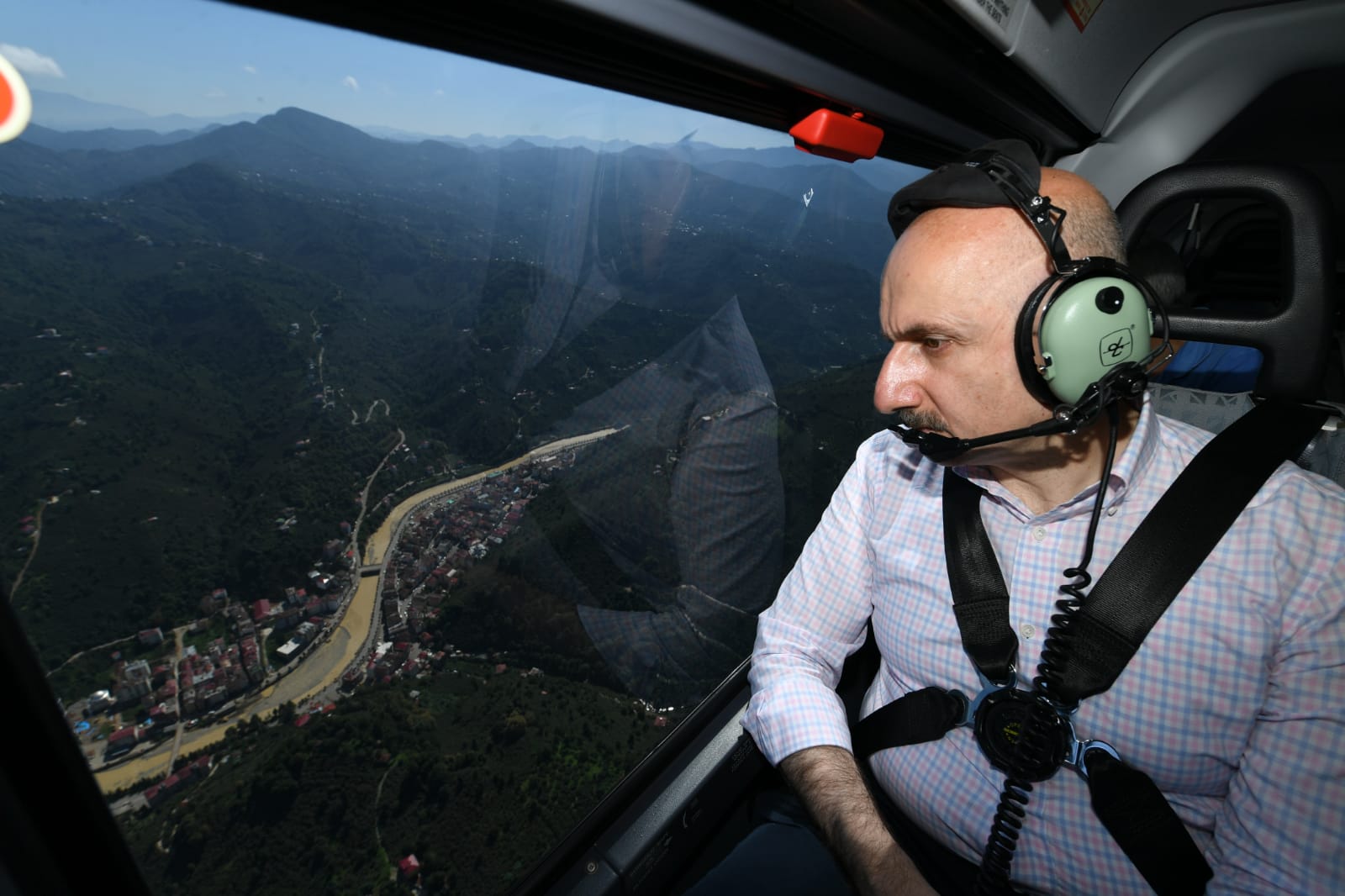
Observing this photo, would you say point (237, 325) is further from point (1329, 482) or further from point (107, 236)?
point (1329, 482)

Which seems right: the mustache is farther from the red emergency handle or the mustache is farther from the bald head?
the red emergency handle

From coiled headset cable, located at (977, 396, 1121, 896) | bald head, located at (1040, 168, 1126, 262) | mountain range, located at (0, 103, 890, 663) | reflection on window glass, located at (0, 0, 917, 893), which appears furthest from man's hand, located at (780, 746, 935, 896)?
bald head, located at (1040, 168, 1126, 262)

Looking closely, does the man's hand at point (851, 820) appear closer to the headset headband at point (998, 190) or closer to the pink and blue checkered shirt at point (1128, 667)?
the pink and blue checkered shirt at point (1128, 667)

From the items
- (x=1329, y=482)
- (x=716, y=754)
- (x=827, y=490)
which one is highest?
(x=1329, y=482)

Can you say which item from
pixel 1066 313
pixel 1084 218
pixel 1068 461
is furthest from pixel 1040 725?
pixel 1084 218

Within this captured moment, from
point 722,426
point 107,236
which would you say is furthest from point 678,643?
point 107,236

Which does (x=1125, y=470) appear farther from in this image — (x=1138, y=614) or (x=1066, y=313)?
(x=1066, y=313)
